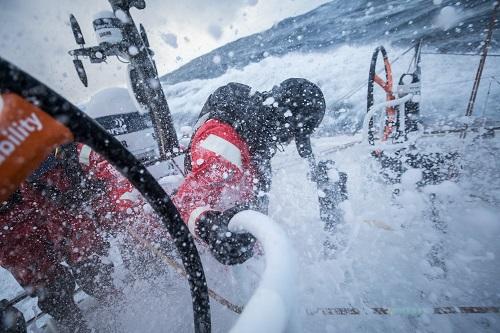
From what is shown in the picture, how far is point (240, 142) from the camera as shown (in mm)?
2289

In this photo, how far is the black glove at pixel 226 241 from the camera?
1.35 metres

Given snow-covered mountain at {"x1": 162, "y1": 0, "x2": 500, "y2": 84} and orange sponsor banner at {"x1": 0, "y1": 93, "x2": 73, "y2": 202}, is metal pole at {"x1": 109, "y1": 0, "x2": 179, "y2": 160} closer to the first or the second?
orange sponsor banner at {"x1": 0, "y1": 93, "x2": 73, "y2": 202}

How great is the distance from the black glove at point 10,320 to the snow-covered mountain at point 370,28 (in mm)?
9027

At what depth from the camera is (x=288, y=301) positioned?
0.60 metres

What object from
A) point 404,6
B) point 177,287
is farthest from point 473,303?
point 404,6

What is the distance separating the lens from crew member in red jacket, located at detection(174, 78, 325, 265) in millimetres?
2061

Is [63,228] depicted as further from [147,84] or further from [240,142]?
[147,84]

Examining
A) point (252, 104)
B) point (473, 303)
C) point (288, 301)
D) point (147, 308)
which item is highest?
point (252, 104)

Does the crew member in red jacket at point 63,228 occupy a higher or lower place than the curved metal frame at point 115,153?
lower

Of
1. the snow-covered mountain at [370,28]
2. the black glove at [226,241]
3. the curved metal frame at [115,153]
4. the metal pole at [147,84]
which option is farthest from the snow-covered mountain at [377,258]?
the snow-covered mountain at [370,28]

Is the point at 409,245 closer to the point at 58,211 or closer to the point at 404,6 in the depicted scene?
the point at 58,211

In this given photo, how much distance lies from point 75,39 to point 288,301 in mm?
5555

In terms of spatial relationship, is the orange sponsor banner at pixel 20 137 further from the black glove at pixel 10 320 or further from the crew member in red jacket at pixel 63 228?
the black glove at pixel 10 320

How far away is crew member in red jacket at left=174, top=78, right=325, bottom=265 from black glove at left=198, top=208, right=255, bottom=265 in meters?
0.13
